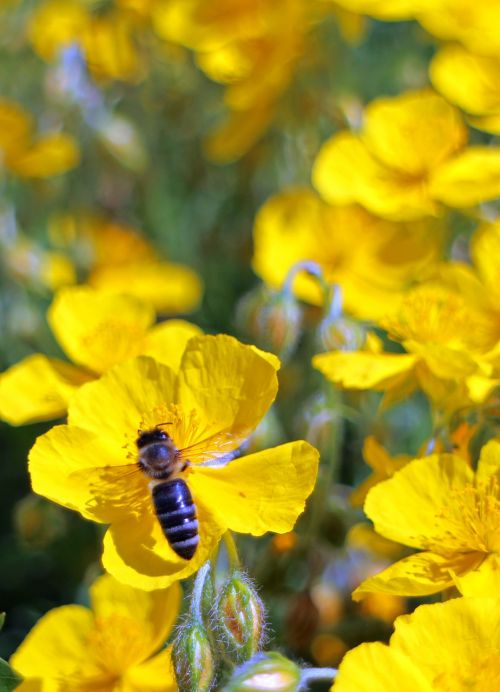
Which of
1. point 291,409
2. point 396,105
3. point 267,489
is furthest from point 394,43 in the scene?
point 267,489

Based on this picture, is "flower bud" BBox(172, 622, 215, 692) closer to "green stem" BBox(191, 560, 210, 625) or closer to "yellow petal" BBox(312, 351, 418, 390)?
"green stem" BBox(191, 560, 210, 625)

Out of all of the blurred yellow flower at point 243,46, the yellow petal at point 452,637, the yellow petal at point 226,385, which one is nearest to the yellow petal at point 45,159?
the blurred yellow flower at point 243,46

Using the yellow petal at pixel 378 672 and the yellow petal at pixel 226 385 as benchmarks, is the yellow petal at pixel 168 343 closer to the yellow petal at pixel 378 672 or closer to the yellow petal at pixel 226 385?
the yellow petal at pixel 226 385

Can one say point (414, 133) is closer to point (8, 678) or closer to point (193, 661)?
point (193, 661)

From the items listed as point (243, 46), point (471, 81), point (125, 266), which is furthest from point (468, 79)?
point (125, 266)

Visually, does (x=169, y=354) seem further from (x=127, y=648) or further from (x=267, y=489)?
(x=127, y=648)

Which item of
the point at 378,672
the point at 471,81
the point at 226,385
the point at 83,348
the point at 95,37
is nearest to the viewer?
the point at 378,672

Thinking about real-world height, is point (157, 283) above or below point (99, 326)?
below
